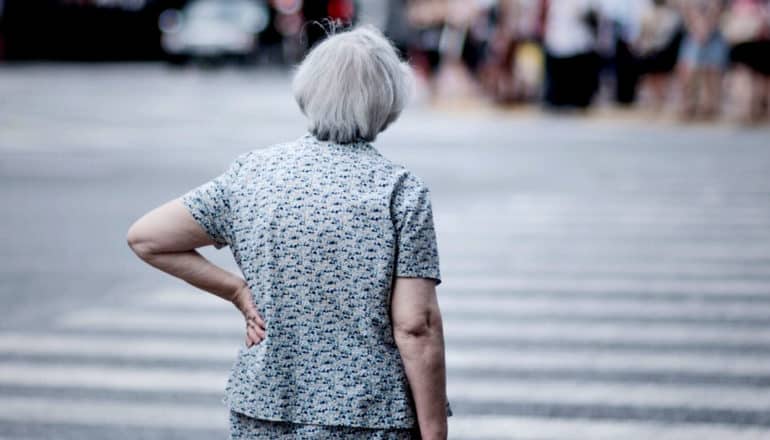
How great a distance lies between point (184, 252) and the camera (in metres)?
3.45

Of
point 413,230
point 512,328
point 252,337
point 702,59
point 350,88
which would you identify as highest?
point 350,88

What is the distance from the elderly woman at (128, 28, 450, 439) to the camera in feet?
10.3

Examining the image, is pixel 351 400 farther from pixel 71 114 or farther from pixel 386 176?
pixel 71 114

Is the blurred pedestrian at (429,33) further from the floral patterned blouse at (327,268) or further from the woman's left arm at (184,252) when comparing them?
the floral patterned blouse at (327,268)

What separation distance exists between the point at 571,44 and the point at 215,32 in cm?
1907

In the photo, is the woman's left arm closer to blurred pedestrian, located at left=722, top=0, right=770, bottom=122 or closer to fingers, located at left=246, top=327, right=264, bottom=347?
fingers, located at left=246, top=327, right=264, bottom=347

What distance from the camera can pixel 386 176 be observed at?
3.17 meters

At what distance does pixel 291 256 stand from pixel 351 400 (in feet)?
1.09

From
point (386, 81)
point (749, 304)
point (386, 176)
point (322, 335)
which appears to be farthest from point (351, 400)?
point (749, 304)

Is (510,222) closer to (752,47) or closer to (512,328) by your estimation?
(512,328)

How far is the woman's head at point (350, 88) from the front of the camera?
3.22 meters

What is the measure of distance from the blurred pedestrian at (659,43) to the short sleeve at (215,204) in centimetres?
1921

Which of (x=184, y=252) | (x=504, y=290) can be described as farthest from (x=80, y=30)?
(x=184, y=252)

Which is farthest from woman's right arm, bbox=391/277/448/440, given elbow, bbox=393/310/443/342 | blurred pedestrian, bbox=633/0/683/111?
blurred pedestrian, bbox=633/0/683/111
